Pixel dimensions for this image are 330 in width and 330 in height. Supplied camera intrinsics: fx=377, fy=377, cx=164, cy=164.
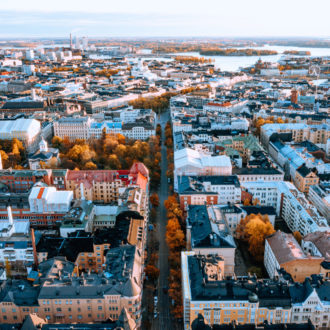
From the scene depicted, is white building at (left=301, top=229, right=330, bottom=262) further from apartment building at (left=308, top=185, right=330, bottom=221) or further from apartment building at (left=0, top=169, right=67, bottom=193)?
apartment building at (left=0, top=169, right=67, bottom=193)

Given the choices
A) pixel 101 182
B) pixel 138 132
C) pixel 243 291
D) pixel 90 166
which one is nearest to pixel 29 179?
pixel 101 182

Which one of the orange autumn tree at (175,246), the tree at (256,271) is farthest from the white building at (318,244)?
the orange autumn tree at (175,246)

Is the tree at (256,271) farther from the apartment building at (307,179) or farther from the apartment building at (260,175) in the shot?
the apartment building at (307,179)

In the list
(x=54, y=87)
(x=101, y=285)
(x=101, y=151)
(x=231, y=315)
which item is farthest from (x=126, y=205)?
(x=54, y=87)

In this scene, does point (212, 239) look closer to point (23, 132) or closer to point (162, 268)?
point (162, 268)

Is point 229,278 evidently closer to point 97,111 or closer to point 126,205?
point 126,205

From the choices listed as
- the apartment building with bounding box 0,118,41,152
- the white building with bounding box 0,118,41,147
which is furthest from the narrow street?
the white building with bounding box 0,118,41,147

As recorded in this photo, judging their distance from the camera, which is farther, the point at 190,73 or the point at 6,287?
the point at 190,73

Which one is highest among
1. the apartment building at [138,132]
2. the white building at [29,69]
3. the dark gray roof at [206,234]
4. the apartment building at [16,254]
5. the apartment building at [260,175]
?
the white building at [29,69]
